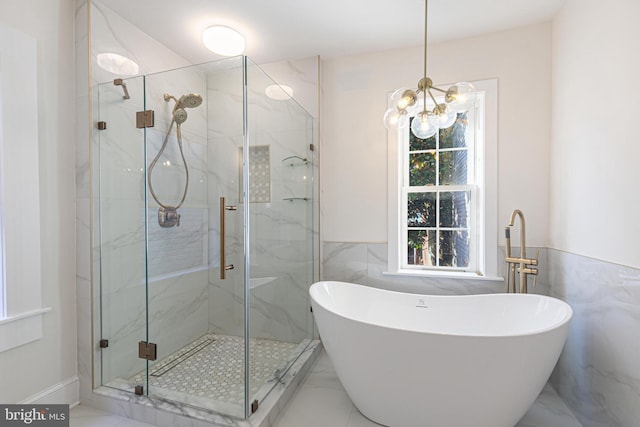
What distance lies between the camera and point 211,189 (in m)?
1.82

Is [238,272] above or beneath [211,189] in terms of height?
beneath

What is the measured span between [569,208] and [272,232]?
190 centimetres

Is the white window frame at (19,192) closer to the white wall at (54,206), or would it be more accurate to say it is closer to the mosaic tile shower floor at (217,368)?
the white wall at (54,206)

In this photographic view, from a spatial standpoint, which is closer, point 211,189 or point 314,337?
point 211,189

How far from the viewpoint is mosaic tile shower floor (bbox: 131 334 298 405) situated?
1.73 meters

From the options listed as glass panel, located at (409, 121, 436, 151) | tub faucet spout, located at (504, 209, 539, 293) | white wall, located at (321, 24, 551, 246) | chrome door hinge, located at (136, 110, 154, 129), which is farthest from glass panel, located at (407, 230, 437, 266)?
chrome door hinge, located at (136, 110, 154, 129)

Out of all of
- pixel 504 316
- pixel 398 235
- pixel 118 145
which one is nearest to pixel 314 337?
pixel 398 235

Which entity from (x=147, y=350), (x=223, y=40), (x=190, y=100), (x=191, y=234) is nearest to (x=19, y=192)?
(x=191, y=234)

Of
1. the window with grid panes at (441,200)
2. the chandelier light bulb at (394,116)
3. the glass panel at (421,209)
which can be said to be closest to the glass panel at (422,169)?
the window with grid panes at (441,200)

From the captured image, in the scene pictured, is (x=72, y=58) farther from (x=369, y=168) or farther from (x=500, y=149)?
(x=500, y=149)

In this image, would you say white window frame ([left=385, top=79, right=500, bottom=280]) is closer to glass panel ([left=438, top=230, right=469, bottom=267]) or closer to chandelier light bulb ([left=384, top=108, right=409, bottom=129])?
glass panel ([left=438, top=230, right=469, bottom=267])

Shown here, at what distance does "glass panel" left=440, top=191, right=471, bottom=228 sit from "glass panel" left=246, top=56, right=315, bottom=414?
1117 millimetres

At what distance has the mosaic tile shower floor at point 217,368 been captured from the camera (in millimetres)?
1733

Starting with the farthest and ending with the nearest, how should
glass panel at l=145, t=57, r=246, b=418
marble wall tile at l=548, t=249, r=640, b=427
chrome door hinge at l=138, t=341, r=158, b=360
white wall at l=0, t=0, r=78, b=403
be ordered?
chrome door hinge at l=138, t=341, r=158, b=360
glass panel at l=145, t=57, r=246, b=418
white wall at l=0, t=0, r=78, b=403
marble wall tile at l=548, t=249, r=640, b=427
